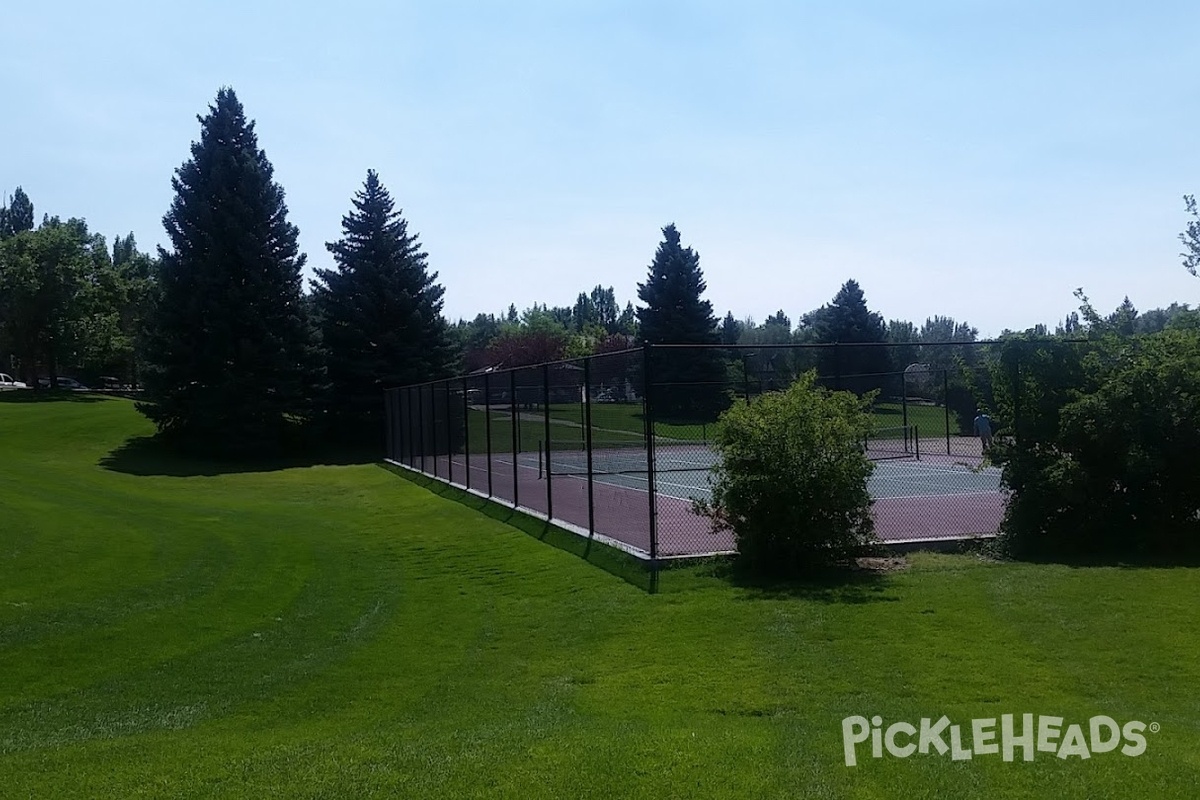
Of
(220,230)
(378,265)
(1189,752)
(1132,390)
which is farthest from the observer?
(378,265)

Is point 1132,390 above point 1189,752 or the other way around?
above

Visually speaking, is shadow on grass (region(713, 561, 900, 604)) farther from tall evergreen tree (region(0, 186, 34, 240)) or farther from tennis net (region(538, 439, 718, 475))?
tall evergreen tree (region(0, 186, 34, 240))

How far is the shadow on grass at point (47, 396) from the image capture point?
52.9m

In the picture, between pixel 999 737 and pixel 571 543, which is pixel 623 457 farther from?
pixel 999 737

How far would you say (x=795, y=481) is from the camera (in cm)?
1027

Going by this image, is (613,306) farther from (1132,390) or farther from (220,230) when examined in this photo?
(1132,390)

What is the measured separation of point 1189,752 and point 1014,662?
2046 mm

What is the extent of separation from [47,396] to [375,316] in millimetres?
24760

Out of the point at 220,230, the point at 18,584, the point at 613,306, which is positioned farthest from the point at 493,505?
the point at 613,306

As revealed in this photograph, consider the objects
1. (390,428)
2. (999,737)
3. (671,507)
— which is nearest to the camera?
(999,737)

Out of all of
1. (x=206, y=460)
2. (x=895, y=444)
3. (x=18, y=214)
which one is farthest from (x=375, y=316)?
(x=18, y=214)

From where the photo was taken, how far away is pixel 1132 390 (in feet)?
37.1

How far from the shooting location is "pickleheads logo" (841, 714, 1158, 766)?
4.88 m

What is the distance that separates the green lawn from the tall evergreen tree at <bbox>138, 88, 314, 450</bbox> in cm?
2520
